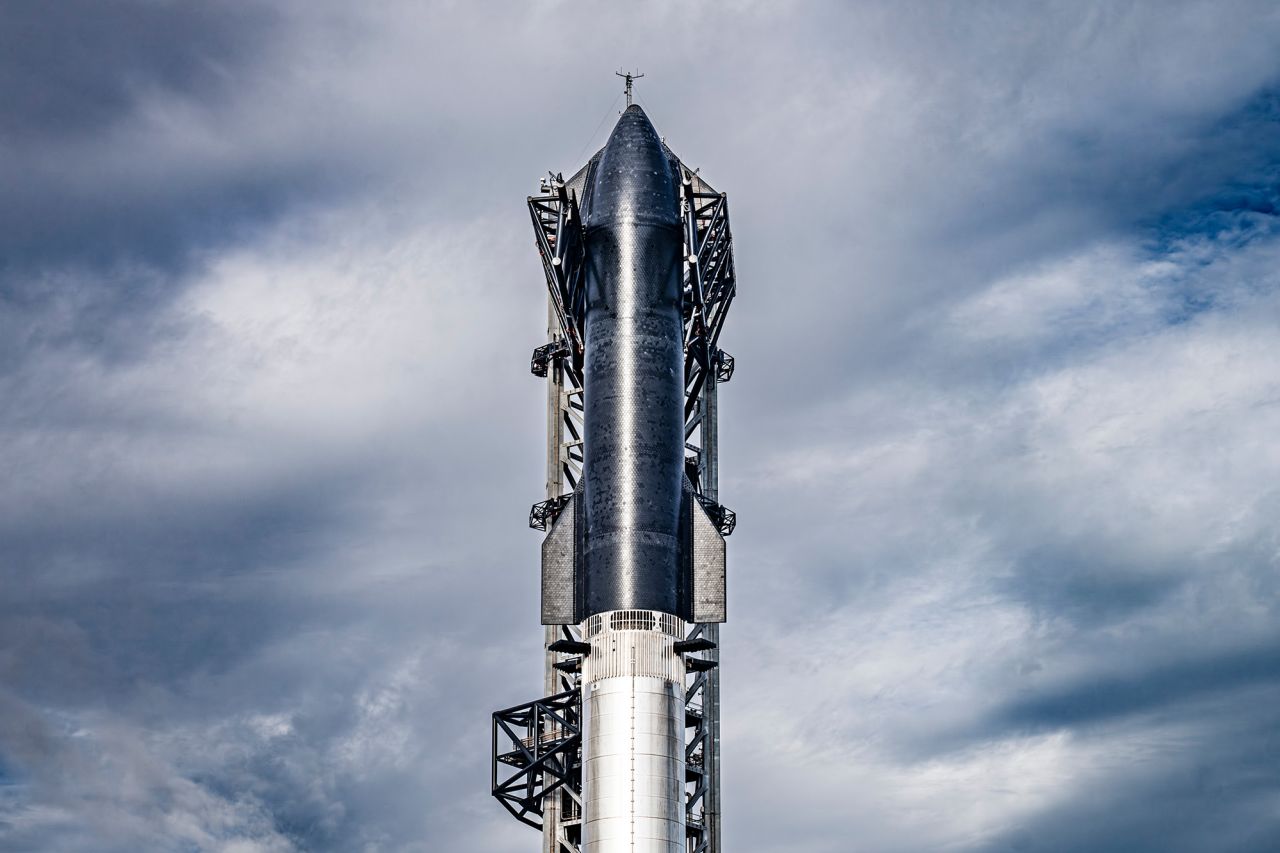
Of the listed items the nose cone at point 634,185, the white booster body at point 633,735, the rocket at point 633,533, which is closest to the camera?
the white booster body at point 633,735

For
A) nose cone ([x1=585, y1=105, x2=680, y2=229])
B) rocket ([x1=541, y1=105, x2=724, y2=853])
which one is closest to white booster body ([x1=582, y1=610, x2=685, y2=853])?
rocket ([x1=541, y1=105, x2=724, y2=853])

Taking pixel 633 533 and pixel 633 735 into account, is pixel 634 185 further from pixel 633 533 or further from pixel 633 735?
pixel 633 735

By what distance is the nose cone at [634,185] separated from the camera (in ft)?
269

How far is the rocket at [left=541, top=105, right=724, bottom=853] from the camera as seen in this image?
72.6 m

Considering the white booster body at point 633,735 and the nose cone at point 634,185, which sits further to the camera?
the nose cone at point 634,185

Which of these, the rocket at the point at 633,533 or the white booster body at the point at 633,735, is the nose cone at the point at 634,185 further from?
the white booster body at the point at 633,735

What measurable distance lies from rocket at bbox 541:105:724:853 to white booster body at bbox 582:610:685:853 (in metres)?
0.05

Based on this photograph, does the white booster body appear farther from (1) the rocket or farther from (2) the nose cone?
(2) the nose cone

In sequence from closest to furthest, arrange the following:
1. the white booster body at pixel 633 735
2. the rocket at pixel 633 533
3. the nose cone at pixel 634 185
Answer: the white booster body at pixel 633 735 < the rocket at pixel 633 533 < the nose cone at pixel 634 185

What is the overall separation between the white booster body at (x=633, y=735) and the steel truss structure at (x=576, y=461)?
74.4 inches

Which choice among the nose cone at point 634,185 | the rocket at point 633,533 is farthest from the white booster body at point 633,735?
the nose cone at point 634,185

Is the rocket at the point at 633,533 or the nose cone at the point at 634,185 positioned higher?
the nose cone at the point at 634,185

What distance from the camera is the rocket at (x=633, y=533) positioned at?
72625 mm

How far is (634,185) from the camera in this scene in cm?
8256
